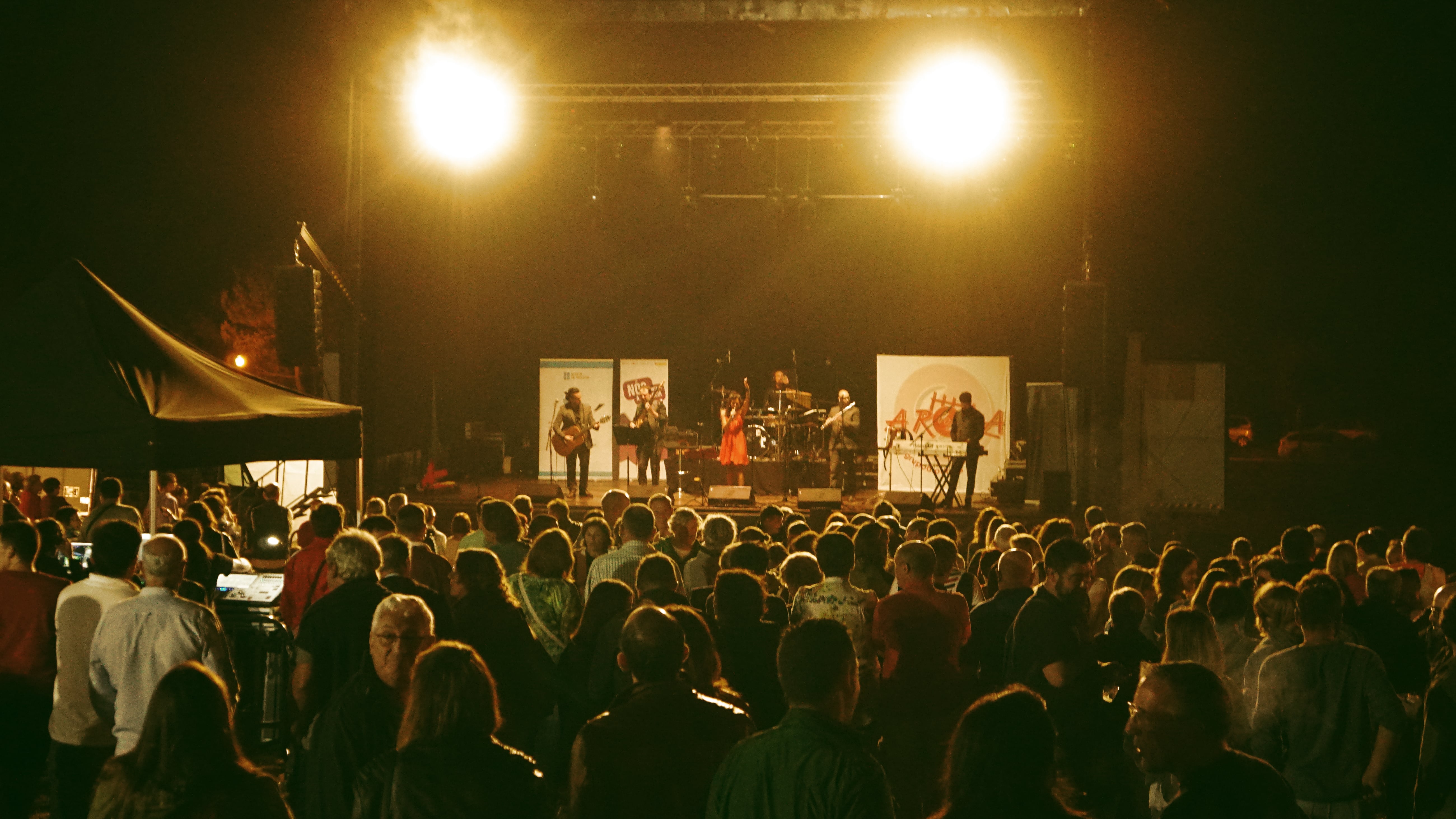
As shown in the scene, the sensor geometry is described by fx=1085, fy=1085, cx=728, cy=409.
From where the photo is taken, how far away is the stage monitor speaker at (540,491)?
53.8 feet

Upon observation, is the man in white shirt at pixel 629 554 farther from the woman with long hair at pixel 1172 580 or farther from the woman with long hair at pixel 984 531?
the woman with long hair at pixel 984 531

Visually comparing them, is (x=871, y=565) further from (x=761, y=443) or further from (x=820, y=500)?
(x=761, y=443)

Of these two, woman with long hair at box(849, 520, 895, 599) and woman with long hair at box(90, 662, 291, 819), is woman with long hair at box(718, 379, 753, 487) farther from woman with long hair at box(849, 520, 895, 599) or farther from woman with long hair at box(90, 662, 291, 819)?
woman with long hair at box(90, 662, 291, 819)

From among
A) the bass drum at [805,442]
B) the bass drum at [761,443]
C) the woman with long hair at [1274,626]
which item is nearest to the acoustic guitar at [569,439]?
the bass drum at [761,443]

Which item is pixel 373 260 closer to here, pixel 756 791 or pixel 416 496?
pixel 416 496

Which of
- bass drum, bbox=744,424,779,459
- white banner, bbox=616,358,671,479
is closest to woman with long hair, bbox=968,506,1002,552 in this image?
bass drum, bbox=744,424,779,459

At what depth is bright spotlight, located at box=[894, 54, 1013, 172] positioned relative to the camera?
12.5 m

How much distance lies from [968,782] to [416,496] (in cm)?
1478

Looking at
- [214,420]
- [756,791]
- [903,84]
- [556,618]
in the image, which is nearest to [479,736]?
[756,791]

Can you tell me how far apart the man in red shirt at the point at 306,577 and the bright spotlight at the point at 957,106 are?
9.52 metres

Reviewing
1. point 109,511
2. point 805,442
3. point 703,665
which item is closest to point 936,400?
point 805,442

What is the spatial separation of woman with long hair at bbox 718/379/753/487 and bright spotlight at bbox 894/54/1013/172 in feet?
15.5

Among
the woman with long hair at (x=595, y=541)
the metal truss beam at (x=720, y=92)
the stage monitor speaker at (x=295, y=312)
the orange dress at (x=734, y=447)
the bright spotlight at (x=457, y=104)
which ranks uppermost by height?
the metal truss beam at (x=720, y=92)

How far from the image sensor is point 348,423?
20.8 ft
